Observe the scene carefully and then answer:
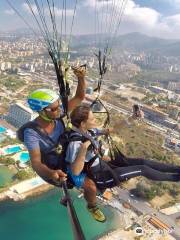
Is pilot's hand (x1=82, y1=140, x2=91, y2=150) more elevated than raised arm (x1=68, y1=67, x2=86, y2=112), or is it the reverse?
raised arm (x1=68, y1=67, x2=86, y2=112)

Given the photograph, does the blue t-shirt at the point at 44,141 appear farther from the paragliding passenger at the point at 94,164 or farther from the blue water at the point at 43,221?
the blue water at the point at 43,221

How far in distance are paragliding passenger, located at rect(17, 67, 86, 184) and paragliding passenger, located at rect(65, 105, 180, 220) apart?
0.35 feet

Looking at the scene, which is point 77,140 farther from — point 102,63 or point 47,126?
point 102,63

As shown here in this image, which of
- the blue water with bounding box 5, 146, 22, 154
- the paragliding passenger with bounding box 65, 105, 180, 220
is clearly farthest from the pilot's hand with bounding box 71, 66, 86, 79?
the blue water with bounding box 5, 146, 22, 154

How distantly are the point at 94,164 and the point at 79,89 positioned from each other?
53 centimetres

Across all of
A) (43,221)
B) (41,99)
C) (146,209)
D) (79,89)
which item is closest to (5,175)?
(43,221)

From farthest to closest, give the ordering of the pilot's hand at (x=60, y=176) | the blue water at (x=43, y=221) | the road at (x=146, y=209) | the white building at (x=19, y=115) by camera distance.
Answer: the white building at (x=19, y=115)
the road at (x=146, y=209)
the blue water at (x=43, y=221)
the pilot's hand at (x=60, y=176)

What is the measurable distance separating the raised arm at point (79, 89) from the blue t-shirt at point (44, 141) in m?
0.23

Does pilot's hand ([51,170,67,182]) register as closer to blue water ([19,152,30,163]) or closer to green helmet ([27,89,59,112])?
green helmet ([27,89,59,112])

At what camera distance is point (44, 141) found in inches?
78.3

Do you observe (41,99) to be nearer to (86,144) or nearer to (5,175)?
(86,144)

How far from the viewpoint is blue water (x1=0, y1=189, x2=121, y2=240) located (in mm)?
9859

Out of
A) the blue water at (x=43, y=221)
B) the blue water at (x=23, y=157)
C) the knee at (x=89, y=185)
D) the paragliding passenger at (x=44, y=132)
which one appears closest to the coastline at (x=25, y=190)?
the blue water at (x=43, y=221)

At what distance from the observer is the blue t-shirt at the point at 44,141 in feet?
6.31
